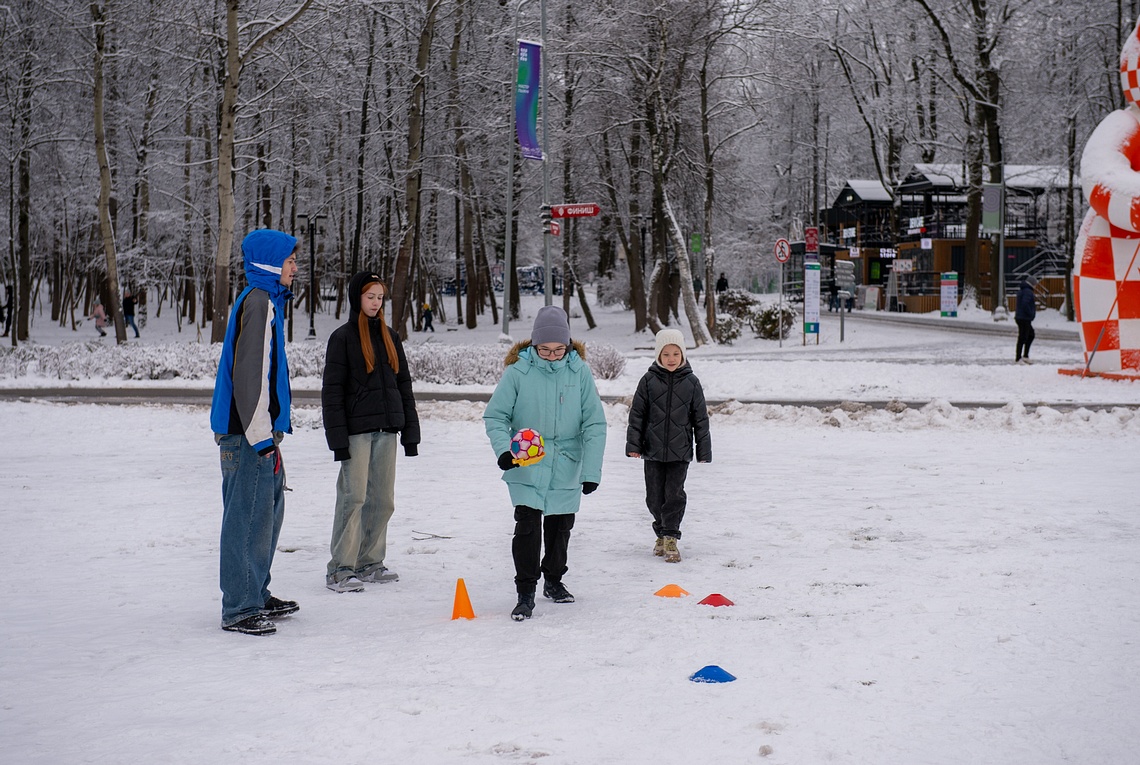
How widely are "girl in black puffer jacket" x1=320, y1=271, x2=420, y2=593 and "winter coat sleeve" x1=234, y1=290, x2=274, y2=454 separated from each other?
0.72m

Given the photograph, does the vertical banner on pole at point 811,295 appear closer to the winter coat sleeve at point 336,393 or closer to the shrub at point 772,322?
the shrub at point 772,322

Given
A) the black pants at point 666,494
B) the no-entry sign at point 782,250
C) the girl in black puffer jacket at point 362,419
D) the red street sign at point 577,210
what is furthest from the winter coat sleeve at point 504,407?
the no-entry sign at point 782,250

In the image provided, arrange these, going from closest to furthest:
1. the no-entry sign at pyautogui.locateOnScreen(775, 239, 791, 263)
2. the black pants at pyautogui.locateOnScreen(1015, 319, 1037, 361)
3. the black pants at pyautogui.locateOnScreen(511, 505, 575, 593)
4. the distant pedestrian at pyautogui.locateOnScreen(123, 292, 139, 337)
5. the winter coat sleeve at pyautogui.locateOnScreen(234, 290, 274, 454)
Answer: the winter coat sleeve at pyautogui.locateOnScreen(234, 290, 274, 454)
the black pants at pyautogui.locateOnScreen(511, 505, 575, 593)
the black pants at pyautogui.locateOnScreen(1015, 319, 1037, 361)
the no-entry sign at pyautogui.locateOnScreen(775, 239, 791, 263)
the distant pedestrian at pyautogui.locateOnScreen(123, 292, 139, 337)

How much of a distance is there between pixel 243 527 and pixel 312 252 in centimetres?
3275

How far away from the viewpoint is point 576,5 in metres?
33.2

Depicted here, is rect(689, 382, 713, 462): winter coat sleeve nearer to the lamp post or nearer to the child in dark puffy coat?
the child in dark puffy coat

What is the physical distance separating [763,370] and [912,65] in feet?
116

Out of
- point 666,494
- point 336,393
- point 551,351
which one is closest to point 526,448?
point 551,351

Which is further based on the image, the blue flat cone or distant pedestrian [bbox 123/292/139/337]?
distant pedestrian [bbox 123/292/139/337]

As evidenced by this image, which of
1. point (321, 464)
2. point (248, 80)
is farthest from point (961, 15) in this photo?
point (321, 464)

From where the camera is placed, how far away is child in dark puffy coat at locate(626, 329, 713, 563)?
7.05m

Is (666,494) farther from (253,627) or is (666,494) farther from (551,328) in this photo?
(253,627)

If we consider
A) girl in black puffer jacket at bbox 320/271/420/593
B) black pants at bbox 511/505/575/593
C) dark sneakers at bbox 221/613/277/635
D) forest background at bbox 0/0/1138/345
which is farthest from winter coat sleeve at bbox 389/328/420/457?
forest background at bbox 0/0/1138/345

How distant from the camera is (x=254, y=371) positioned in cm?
521
